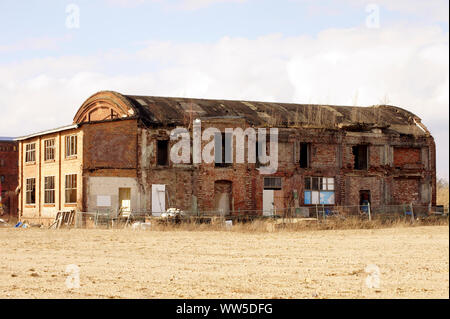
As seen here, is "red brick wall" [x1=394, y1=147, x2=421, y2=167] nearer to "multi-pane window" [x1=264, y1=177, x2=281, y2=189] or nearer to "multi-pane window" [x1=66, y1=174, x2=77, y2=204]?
"multi-pane window" [x1=264, y1=177, x2=281, y2=189]

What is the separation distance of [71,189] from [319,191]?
14126 millimetres

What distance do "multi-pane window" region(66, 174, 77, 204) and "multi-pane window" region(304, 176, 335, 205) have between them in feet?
42.8

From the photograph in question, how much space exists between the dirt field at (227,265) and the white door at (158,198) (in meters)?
9.96

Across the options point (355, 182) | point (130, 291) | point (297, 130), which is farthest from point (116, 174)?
point (130, 291)

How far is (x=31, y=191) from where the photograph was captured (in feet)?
147

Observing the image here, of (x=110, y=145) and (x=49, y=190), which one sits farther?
(x=49, y=190)

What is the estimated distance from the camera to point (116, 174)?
127ft

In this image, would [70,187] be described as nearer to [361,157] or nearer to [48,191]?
[48,191]

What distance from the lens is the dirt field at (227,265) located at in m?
13.7

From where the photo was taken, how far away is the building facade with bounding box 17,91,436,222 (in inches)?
1534

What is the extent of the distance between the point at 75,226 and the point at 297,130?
13636 mm

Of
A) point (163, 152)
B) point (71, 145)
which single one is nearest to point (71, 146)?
point (71, 145)

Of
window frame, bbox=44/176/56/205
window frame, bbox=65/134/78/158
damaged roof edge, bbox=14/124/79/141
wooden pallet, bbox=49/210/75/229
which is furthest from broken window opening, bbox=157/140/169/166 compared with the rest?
window frame, bbox=44/176/56/205
